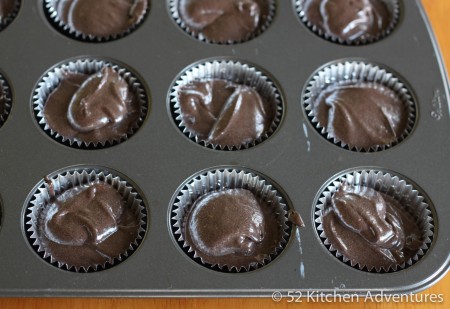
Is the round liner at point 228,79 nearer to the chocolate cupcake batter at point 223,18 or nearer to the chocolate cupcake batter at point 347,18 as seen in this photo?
the chocolate cupcake batter at point 223,18

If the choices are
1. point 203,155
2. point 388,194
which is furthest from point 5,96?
point 388,194

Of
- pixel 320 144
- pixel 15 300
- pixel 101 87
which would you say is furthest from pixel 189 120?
pixel 15 300

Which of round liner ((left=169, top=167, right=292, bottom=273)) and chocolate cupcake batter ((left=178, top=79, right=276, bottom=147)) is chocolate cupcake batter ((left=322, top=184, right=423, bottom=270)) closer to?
round liner ((left=169, top=167, right=292, bottom=273))

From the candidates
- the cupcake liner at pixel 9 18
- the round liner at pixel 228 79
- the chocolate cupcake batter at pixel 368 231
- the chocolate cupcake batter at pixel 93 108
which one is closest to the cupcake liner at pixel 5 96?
the chocolate cupcake batter at pixel 93 108

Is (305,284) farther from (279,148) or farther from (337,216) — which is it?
(279,148)

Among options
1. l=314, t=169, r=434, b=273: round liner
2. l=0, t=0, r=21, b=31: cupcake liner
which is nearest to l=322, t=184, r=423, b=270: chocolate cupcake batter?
A: l=314, t=169, r=434, b=273: round liner

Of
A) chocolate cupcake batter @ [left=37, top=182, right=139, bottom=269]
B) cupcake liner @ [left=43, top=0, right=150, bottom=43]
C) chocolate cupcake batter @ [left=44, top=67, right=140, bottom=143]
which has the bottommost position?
chocolate cupcake batter @ [left=37, top=182, right=139, bottom=269]
